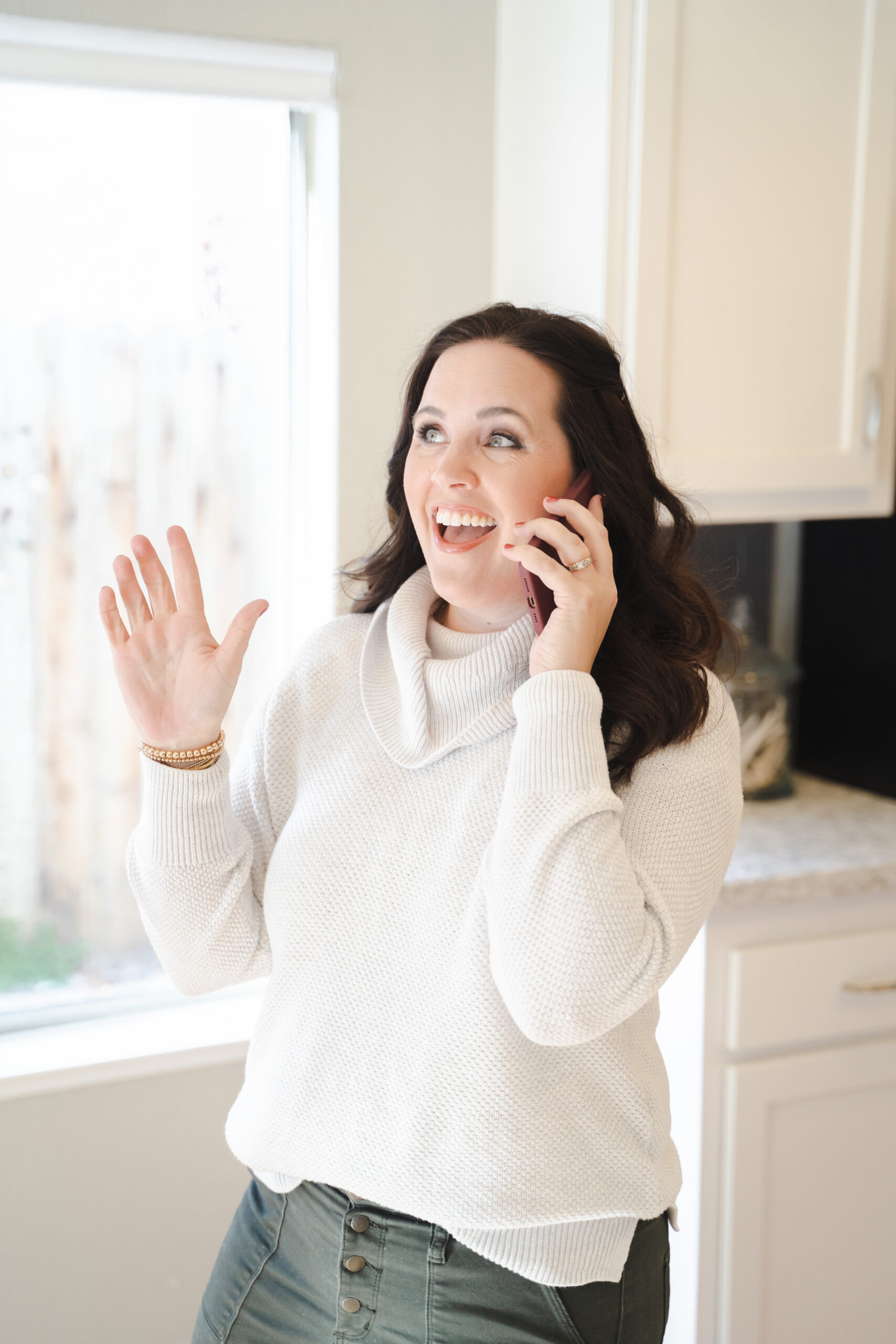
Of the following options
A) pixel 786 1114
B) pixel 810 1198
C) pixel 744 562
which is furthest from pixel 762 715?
pixel 810 1198

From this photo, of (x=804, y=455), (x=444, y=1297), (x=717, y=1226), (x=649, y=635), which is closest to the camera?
(x=444, y=1297)

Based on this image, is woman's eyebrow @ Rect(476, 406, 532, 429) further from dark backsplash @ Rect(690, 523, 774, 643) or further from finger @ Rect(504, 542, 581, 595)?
dark backsplash @ Rect(690, 523, 774, 643)

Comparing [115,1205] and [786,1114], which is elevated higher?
[786,1114]

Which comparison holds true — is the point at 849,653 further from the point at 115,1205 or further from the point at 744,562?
the point at 115,1205

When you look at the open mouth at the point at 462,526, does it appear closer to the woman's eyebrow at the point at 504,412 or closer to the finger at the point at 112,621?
the woman's eyebrow at the point at 504,412

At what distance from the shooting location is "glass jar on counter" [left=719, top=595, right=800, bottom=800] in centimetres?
207

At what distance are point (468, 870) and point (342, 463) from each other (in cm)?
103

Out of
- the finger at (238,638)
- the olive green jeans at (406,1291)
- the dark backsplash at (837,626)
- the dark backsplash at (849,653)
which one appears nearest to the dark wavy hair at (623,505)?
the finger at (238,638)

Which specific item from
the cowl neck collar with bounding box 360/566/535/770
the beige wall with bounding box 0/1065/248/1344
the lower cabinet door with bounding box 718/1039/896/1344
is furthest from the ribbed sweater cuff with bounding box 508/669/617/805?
the beige wall with bounding box 0/1065/248/1344

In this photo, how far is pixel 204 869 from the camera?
3.54 ft

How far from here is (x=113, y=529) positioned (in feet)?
6.21

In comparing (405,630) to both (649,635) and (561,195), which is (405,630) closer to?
(649,635)

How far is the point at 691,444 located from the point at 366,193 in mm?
664

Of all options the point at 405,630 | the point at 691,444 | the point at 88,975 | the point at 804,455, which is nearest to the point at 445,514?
the point at 405,630
